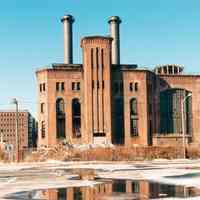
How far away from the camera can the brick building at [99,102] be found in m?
72.7

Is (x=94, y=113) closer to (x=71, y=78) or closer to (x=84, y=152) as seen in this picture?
(x=71, y=78)

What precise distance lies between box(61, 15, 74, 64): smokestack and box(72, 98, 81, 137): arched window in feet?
38.5

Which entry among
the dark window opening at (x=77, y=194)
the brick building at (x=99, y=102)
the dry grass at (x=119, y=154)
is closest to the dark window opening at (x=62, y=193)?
the dark window opening at (x=77, y=194)

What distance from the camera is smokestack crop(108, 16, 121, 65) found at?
86.1 metres

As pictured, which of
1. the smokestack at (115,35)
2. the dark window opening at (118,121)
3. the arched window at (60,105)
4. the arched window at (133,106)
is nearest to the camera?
the arched window at (60,105)

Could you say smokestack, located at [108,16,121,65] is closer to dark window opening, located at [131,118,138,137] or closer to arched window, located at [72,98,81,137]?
arched window, located at [72,98,81,137]

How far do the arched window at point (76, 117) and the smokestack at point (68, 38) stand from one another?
1175 cm

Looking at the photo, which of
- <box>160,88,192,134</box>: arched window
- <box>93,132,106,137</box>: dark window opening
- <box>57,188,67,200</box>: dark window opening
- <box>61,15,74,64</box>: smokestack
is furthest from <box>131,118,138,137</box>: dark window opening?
<box>57,188,67,200</box>: dark window opening

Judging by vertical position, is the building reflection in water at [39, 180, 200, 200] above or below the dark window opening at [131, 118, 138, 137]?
below

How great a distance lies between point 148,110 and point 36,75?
21.8 metres

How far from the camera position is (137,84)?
7619cm

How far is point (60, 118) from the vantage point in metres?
73.9

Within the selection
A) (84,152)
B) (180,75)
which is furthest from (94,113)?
(84,152)

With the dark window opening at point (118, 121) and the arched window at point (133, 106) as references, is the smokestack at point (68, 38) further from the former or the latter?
the arched window at point (133, 106)
